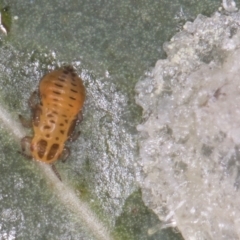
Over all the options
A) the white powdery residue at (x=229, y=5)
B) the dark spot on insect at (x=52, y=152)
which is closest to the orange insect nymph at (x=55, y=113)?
the dark spot on insect at (x=52, y=152)

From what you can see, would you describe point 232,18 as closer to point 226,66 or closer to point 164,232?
point 226,66

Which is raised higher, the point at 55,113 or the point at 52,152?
the point at 55,113

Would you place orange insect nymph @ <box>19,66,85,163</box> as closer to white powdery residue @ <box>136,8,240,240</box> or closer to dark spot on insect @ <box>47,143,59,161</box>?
dark spot on insect @ <box>47,143,59,161</box>

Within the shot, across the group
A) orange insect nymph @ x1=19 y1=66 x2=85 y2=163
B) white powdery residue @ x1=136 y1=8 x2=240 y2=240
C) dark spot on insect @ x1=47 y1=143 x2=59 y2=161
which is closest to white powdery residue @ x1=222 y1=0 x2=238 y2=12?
white powdery residue @ x1=136 y1=8 x2=240 y2=240

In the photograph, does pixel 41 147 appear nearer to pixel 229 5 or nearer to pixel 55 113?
pixel 55 113

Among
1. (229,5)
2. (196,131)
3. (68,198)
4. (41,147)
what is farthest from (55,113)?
(229,5)

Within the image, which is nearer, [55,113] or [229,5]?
[55,113]

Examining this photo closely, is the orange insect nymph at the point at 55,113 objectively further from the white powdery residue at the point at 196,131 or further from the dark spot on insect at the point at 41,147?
the white powdery residue at the point at 196,131
